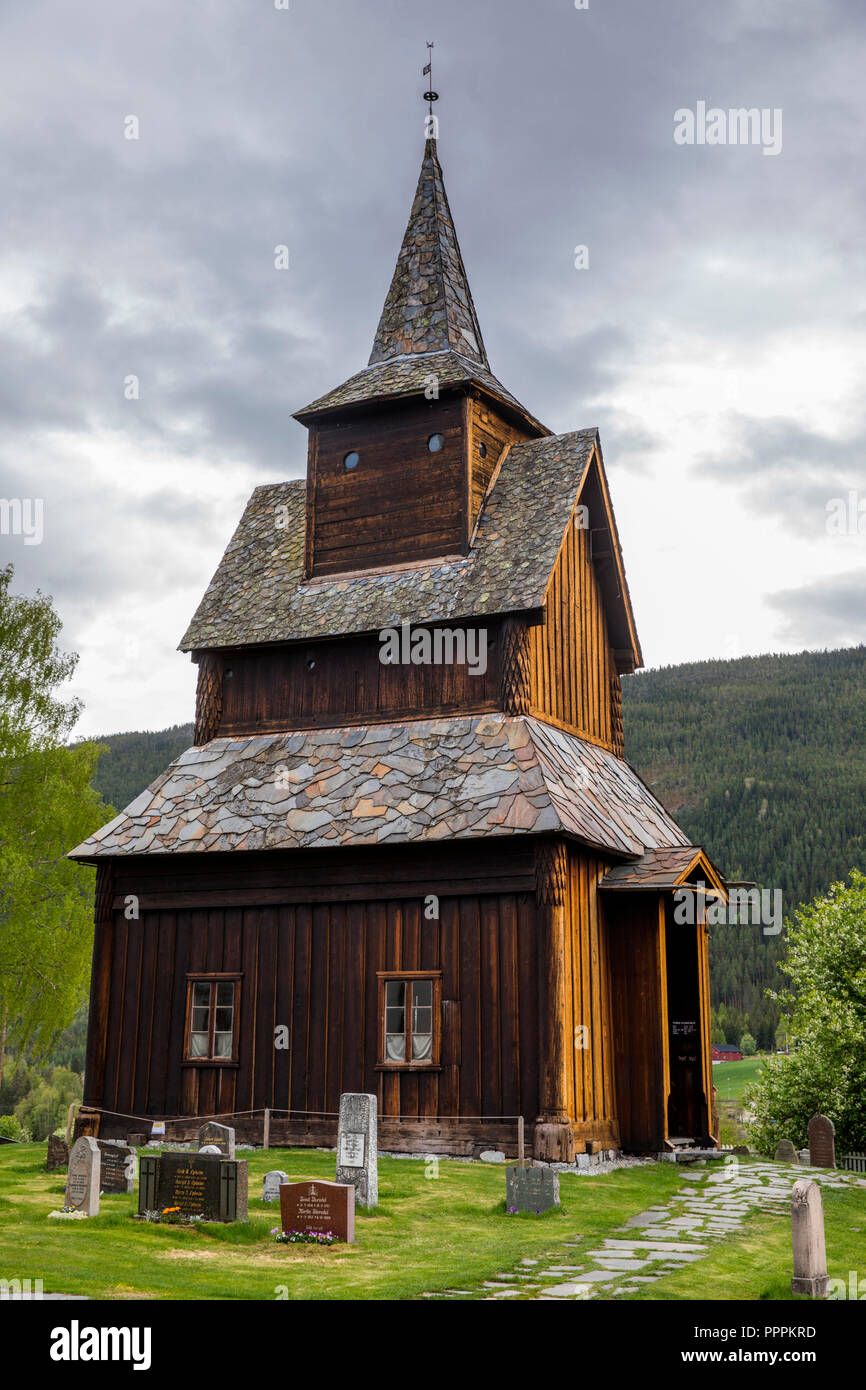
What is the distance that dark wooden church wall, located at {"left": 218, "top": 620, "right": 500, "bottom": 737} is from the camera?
21125 mm

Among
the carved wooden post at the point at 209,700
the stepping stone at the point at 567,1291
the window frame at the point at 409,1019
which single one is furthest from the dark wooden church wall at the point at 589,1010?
the stepping stone at the point at 567,1291

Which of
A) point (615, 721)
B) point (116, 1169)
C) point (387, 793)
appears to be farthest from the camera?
point (615, 721)

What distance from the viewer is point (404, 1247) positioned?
11.8 m

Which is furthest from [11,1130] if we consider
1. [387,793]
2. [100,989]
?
[387,793]

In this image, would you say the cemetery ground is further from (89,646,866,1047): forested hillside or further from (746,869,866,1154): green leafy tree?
(89,646,866,1047): forested hillside

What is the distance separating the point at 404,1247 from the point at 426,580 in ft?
40.9

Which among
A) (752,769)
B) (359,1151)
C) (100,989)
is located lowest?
(359,1151)

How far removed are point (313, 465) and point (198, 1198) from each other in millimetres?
14886

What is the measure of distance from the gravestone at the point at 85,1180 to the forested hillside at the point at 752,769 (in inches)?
3296

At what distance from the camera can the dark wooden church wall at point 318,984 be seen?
18.2 m

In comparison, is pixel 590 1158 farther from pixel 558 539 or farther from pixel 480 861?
pixel 558 539

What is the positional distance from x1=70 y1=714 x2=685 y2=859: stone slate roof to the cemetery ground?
190 inches

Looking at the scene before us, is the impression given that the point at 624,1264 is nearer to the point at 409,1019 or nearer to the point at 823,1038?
the point at 409,1019

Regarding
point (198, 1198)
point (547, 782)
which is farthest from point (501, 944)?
point (198, 1198)
